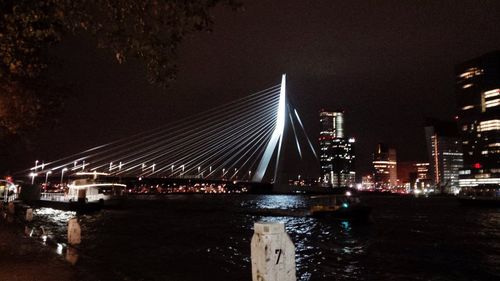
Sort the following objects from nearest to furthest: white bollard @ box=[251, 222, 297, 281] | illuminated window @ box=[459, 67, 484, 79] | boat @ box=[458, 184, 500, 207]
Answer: white bollard @ box=[251, 222, 297, 281] < boat @ box=[458, 184, 500, 207] < illuminated window @ box=[459, 67, 484, 79]

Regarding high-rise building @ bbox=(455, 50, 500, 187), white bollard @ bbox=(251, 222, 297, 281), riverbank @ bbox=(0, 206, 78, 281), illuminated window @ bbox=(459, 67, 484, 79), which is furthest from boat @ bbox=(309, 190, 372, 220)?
illuminated window @ bbox=(459, 67, 484, 79)

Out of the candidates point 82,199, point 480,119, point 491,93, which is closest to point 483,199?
point 480,119

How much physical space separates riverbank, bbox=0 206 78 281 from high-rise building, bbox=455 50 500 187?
14962 centimetres

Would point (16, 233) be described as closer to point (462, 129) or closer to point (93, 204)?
point (93, 204)

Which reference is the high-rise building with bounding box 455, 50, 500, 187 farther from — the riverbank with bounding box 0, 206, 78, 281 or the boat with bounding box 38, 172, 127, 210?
the riverbank with bounding box 0, 206, 78, 281

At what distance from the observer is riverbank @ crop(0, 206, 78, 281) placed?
903cm

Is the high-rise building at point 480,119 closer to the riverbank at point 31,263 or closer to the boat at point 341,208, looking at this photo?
the boat at point 341,208

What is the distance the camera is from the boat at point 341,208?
4616 cm

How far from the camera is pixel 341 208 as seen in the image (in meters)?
47.5

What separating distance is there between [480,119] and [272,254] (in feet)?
527

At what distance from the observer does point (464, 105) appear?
502ft

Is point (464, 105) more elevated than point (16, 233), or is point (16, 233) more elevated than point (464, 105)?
point (464, 105)

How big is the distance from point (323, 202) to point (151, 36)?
4716cm

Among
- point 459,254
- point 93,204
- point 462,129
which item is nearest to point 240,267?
point 459,254
